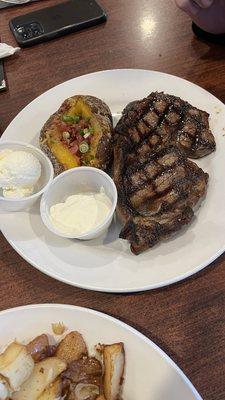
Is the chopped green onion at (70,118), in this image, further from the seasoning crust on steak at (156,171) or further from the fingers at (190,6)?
the fingers at (190,6)

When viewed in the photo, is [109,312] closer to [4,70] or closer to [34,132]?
[34,132]

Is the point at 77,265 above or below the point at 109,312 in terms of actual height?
above

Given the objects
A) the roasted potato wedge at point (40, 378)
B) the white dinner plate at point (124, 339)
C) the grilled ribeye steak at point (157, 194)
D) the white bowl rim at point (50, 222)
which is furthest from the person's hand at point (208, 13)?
the roasted potato wedge at point (40, 378)

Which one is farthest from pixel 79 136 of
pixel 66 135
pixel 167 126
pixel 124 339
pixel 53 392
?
pixel 53 392

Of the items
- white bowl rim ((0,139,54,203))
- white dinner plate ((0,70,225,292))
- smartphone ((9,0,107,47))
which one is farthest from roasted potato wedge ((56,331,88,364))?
smartphone ((9,0,107,47))

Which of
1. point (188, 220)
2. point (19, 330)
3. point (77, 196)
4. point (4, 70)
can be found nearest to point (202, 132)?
point (188, 220)

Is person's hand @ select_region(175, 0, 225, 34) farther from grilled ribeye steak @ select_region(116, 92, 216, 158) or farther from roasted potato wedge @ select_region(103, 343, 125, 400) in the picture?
roasted potato wedge @ select_region(103, 343, 125, 400)

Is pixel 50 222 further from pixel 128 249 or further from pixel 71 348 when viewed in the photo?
pixel 71 348
